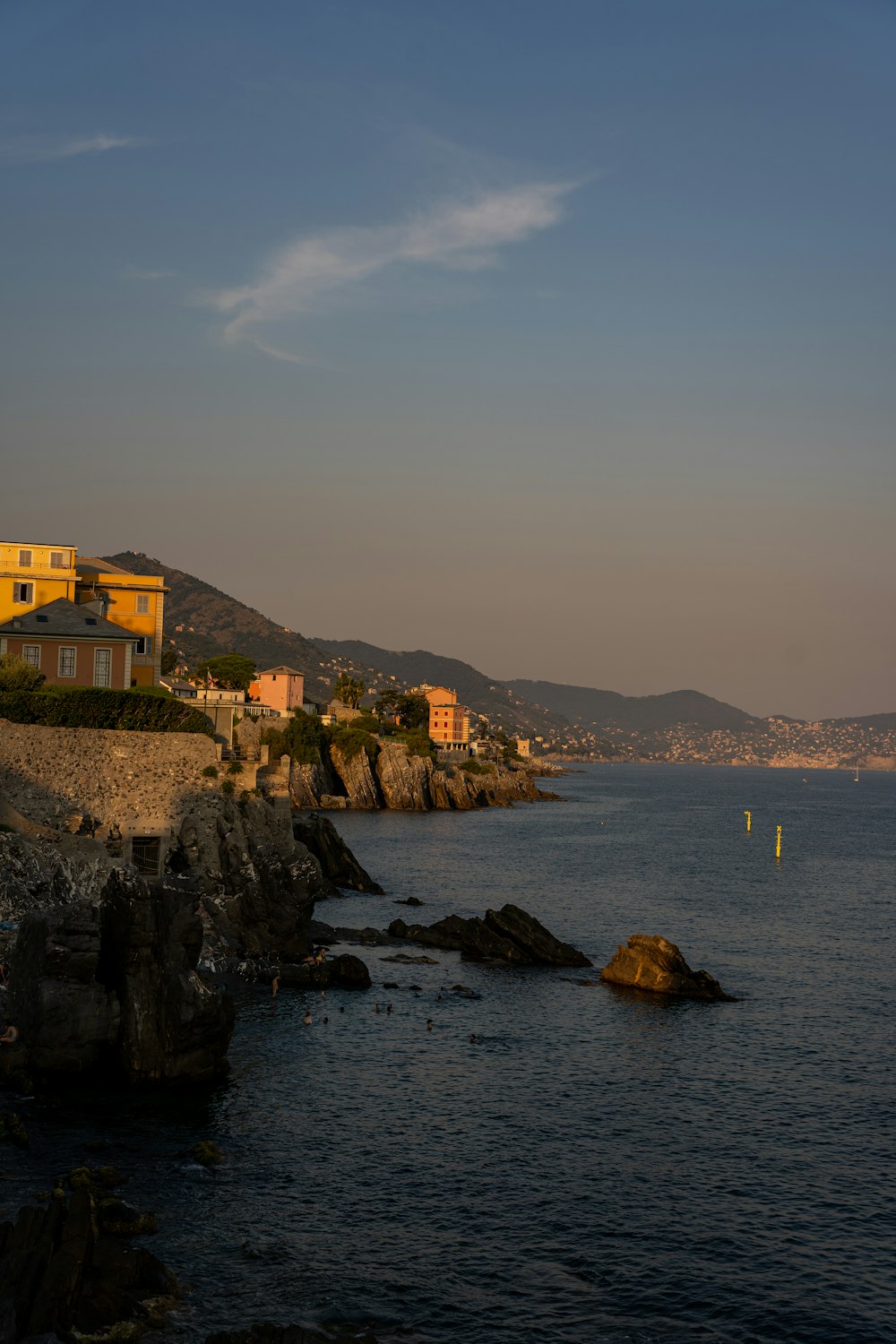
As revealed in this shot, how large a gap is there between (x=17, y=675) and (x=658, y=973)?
42.9 metres

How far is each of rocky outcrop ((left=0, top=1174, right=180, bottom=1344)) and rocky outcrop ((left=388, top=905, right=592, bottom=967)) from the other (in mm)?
42838

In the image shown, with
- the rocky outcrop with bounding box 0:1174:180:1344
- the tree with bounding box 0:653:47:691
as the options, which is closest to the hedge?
the tree with bounding box 0:653:47:691

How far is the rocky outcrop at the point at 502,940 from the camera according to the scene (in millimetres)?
66250

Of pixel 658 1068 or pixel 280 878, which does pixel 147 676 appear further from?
pixel 658 1068

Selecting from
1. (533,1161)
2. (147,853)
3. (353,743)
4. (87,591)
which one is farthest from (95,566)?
(353,743)

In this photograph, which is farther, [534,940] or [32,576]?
[32,576]

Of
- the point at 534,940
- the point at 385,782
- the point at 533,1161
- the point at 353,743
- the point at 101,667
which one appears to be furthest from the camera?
the point at 385,782

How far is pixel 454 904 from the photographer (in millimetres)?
85812

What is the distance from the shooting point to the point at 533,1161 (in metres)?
35.2

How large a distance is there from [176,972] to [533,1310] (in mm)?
18787

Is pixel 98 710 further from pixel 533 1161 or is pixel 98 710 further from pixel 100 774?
pixel 533 1161

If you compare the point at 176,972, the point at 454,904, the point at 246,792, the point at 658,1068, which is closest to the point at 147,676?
the point at 246,792

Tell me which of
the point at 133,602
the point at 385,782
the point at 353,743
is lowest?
the point at 385,782

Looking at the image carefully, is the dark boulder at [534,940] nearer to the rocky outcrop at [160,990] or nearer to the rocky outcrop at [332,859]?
the rocky outcrop at [332,859]
